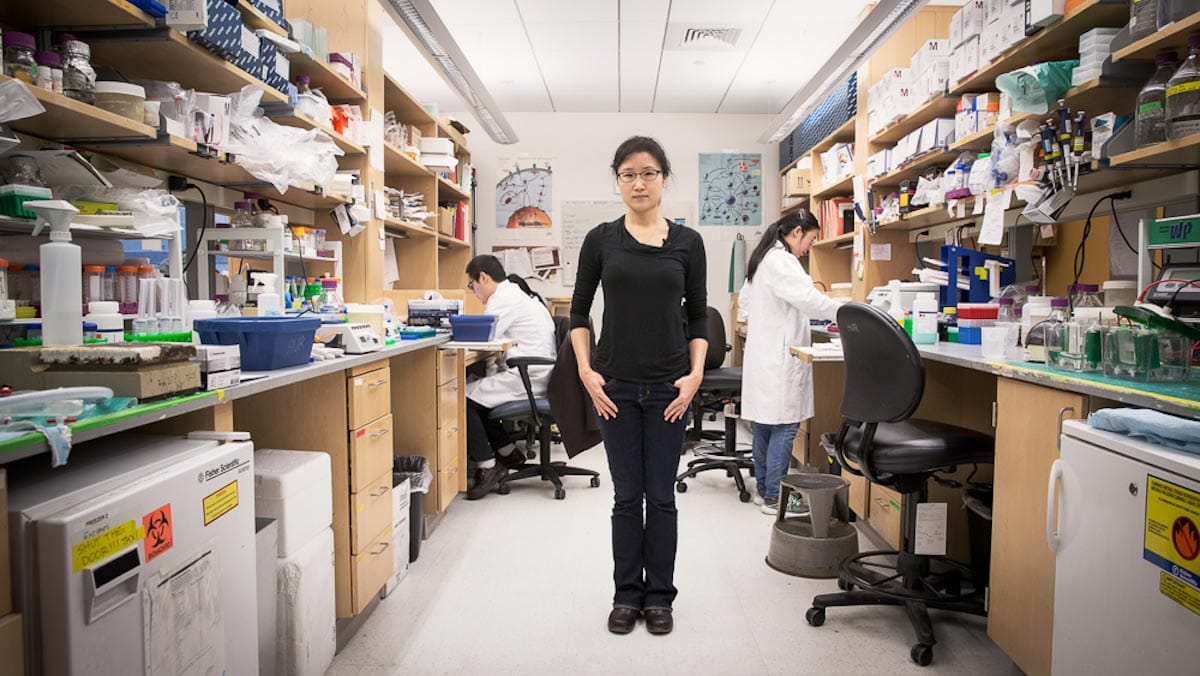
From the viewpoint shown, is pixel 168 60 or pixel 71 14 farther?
pixel 168 60

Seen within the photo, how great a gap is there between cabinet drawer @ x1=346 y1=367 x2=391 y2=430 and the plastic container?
886 millimetres

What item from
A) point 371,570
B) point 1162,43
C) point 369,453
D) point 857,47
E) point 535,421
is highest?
point 857,47

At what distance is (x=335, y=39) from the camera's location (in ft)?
10.5

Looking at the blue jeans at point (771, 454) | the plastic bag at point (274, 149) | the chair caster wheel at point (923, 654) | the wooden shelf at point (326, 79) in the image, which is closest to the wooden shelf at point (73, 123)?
the plastic bag at point (274, 149)

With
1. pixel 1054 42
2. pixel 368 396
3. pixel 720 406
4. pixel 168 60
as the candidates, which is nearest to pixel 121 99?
pixel 168 60

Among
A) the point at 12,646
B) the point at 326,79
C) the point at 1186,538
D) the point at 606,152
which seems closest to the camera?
the point at 12,646

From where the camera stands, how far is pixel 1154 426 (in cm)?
115

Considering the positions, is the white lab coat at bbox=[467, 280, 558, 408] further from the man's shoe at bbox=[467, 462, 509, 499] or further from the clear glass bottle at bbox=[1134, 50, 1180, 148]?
the clear glass bottle at bbox=[1134, 50, 1180, 148]

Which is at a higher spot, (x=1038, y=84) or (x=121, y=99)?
(x=1038, y=84)

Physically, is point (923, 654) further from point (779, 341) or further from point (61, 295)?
point (61, 295)

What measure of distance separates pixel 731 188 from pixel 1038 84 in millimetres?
4004

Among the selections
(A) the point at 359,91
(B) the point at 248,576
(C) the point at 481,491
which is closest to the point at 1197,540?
(B) the point at 248,576

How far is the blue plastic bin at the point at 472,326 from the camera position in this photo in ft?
10.3

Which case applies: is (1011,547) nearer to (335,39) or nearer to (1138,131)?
(1138,131)
